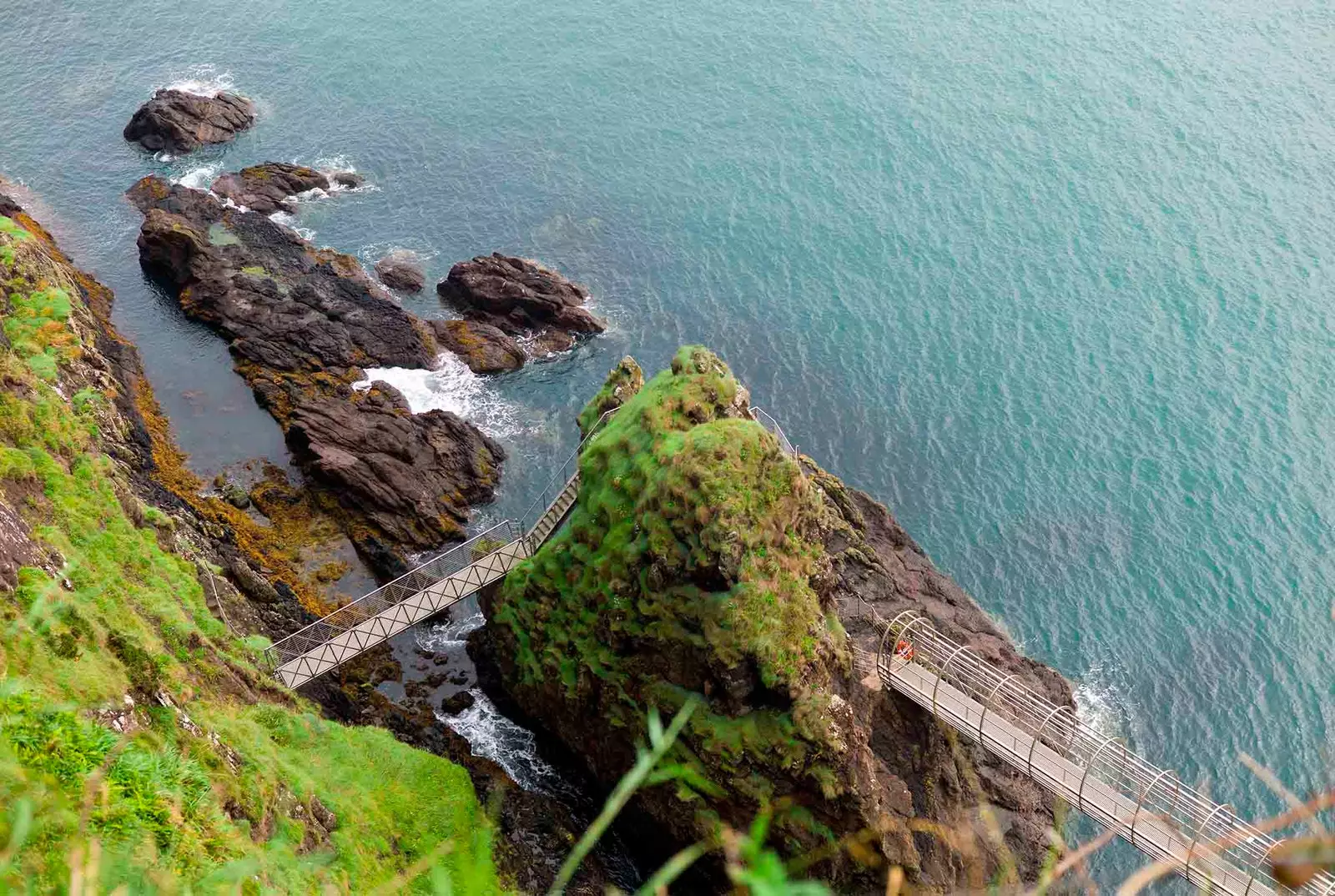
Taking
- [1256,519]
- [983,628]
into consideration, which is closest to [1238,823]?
[983,628]

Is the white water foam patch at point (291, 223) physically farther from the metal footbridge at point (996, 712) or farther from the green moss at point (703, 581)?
the green moss at point (703, 581)

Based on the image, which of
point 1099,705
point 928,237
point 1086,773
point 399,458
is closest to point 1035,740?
point 1086,773

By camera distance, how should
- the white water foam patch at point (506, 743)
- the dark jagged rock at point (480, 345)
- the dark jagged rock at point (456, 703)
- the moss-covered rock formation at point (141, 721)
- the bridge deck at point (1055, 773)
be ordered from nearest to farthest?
1. the moss-covered rock formation at point (141, 721)
2. the bridge deck at point (1055, 773)
3. the white water foam patch at point (506, 743)
4. the dark jagged rock at point (456, 703)
5. the dark jagged rock at point (480, 345)

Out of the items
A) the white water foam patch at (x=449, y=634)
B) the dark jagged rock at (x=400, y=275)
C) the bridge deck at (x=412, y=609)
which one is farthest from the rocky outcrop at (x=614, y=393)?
the dark jagged rock at (x=400, y=275)

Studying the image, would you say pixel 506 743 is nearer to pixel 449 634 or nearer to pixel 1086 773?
pixel 449 634

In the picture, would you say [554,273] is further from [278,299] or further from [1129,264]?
[1129,264]
